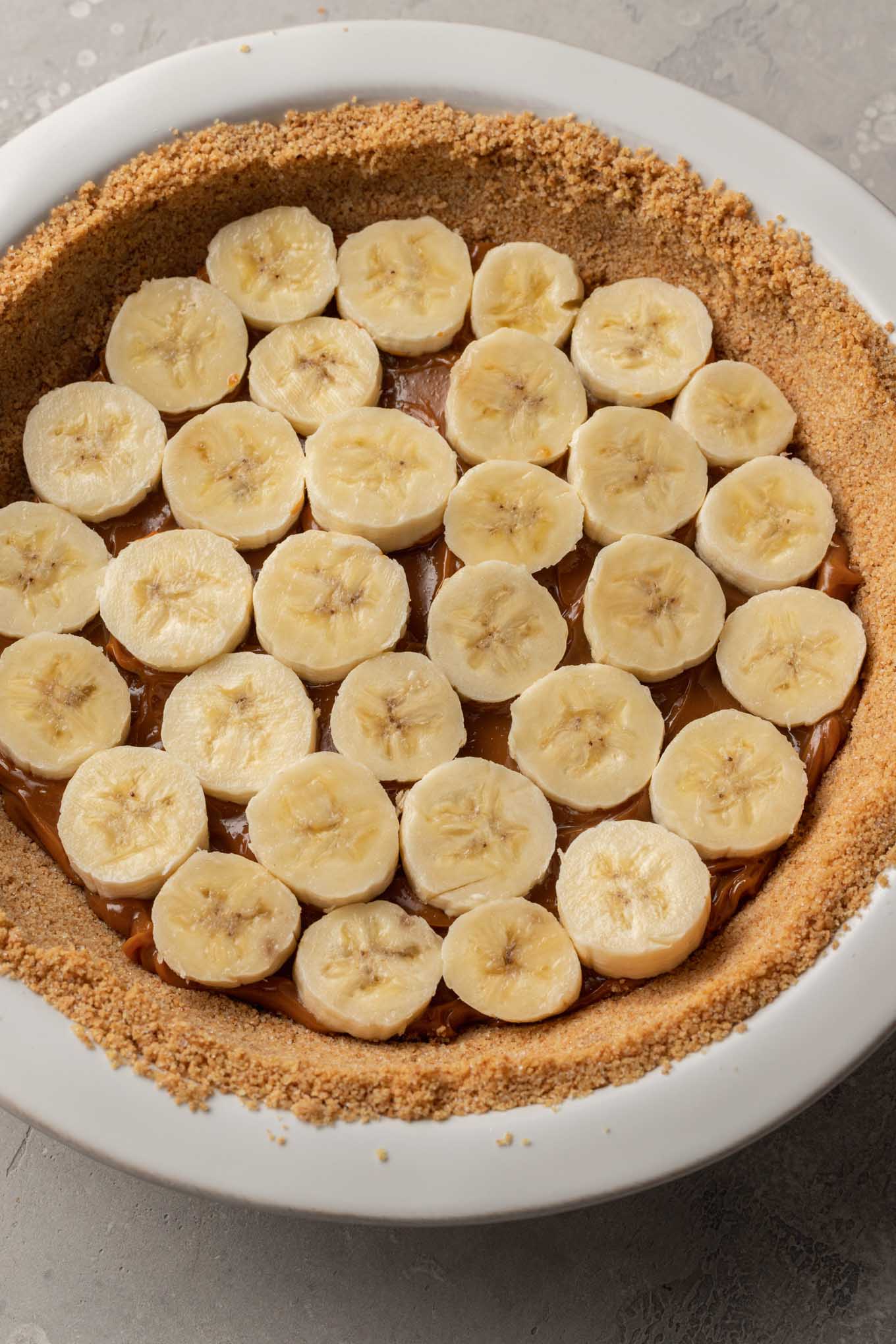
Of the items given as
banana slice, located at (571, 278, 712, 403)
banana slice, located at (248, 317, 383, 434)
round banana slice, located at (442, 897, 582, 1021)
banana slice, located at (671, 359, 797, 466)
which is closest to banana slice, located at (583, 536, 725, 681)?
banana slice, located at (671, 359, 797, 466)

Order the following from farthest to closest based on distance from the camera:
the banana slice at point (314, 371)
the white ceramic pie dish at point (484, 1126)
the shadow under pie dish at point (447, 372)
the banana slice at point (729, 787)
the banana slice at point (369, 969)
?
the banana slice at point (314, 371) → the banana slice at point (729, 787) → the banana slice at point (369, 969) → the shadow under pie dish at point (447, 372) → the white ceramic pie dish at point (484, 1126)

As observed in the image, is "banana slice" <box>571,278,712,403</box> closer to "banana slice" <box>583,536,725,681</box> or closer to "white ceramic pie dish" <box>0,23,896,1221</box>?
"banana slice" <box>583,536,725,681</box>

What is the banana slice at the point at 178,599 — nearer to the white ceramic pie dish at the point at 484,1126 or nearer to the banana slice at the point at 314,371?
the banana slice at the point at 314,371

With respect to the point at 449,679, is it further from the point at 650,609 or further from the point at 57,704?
the point at 57,704

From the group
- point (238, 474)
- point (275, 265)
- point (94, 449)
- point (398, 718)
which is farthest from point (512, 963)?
point (275, 265)

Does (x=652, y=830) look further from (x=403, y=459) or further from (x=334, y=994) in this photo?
(x=403, y=459)

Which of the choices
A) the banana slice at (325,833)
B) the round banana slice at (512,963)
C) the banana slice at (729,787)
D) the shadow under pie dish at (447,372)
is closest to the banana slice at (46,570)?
the shadow under pie dish at (447,372)
